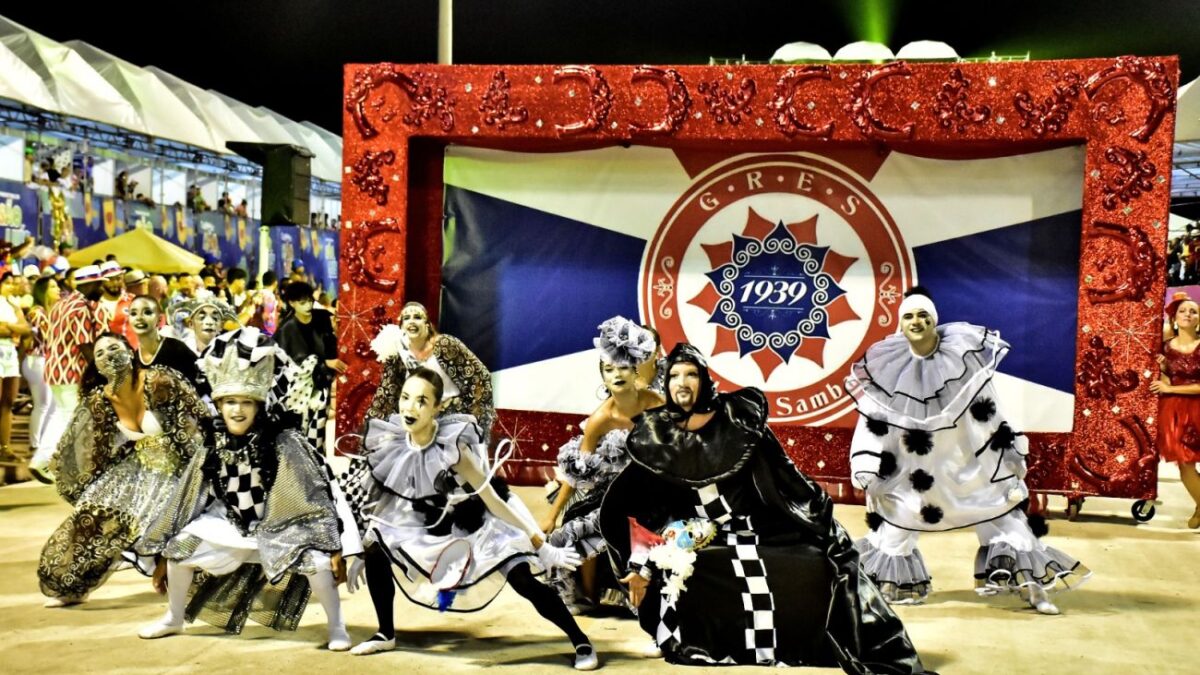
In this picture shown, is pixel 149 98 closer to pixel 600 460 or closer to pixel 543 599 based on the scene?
pixel 600 460

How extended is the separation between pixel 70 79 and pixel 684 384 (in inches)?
593

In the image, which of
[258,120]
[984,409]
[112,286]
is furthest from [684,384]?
[258,120]

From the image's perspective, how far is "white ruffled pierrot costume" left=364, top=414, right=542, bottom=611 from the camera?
17.5 ft

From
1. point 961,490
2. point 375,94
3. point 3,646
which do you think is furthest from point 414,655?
point 375,94

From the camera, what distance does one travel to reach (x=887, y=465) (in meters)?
6.61

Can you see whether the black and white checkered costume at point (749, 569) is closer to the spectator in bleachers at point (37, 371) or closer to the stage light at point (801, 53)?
the spectator in bleachers at point (37, 371)

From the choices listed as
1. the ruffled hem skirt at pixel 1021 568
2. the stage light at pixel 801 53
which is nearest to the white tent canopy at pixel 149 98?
the stage light at pixel 801 53

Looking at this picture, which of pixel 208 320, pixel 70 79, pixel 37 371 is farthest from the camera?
pixel 70 79

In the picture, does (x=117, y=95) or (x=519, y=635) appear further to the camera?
(x=117, y=95)

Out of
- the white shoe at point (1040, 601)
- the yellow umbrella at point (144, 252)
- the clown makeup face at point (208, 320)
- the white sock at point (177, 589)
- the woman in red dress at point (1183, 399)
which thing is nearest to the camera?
the white sock at point (177, 589)

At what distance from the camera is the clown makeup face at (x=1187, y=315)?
9219 millimetres

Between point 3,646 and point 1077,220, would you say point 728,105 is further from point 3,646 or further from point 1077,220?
point 3,646

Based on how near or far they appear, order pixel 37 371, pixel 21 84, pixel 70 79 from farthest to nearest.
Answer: pixel 70 79, pixel 21 84, pixel 37 371

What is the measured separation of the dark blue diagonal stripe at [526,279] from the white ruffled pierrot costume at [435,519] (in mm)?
4254
